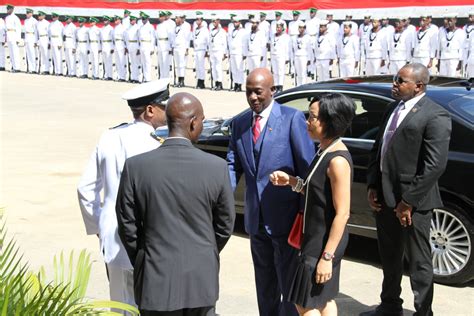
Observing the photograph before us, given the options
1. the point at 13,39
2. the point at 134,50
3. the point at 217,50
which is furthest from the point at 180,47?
the point at 13,39

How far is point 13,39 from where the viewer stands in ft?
94.4

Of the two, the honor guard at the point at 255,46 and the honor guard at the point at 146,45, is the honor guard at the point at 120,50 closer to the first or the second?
the honor guard at the point at 146,45

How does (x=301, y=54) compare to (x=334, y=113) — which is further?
(x=301, y=54)

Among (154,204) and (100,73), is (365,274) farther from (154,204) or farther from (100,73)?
(100,73)

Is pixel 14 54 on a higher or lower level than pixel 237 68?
higher

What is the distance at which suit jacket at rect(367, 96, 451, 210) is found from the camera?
4.86 meters

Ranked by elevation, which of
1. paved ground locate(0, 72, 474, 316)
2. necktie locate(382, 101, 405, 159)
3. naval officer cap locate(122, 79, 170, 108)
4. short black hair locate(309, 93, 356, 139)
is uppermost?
naval officer cap locate(122, 79, 170, 108)

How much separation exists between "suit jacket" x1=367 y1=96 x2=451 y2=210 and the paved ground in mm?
1174

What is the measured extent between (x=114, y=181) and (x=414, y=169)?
195 centimetres

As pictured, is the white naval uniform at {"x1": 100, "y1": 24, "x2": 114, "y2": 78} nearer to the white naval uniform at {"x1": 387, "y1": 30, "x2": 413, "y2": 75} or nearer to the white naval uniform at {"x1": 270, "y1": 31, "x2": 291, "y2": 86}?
the white naval uniform at {"x1": 270, "y1": 31, "x2": 291, "y2": 86}

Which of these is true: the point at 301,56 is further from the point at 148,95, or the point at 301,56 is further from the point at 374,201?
the point at 148,95

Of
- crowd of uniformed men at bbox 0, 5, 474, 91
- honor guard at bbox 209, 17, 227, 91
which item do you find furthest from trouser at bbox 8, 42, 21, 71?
honor guard at bbox 209, 17, 227, 91

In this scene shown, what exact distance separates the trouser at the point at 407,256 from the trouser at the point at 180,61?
61.0 ft

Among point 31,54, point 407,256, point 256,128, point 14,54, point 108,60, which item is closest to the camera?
point 256,128
